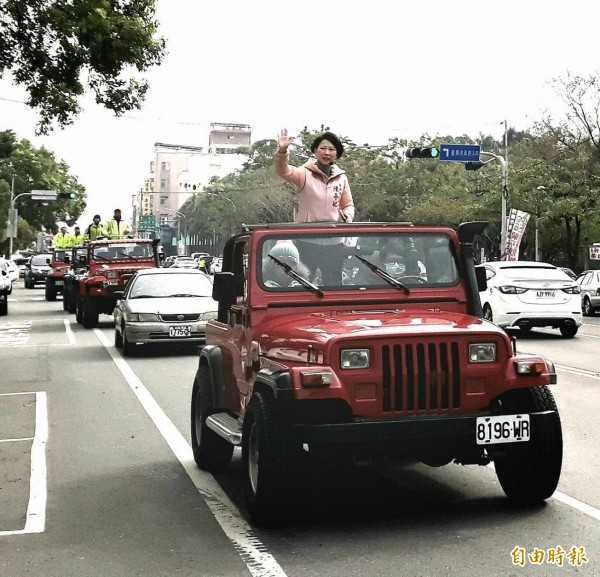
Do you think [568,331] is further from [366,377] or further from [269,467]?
[269,467]

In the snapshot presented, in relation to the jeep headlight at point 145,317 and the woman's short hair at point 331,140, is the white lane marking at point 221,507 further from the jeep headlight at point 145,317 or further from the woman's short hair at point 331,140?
the jeep headlight at point 145,317

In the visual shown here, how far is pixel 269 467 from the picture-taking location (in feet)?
21.0

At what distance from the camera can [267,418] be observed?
6496 millimetres

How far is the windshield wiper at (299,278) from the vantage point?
299 inches

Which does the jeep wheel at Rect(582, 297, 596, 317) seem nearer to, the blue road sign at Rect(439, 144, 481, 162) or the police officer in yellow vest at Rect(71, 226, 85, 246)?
the blue road sign at Rect(439, 144, 481, 162)

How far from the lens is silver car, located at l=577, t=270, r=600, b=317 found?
3453 centimetres

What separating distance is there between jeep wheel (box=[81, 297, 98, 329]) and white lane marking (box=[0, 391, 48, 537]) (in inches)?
558

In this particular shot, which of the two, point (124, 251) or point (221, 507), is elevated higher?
point (124, 251)

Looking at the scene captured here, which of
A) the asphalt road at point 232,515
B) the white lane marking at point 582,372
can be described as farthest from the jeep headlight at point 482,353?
the white lane marking at point 582,372

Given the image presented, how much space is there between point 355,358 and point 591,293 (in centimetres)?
2940

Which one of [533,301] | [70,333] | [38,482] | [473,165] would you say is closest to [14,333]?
[70,333]

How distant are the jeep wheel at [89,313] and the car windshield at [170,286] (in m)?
5.97

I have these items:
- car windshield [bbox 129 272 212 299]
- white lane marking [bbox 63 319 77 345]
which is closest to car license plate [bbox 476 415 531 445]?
car windshield [bbox 129 272 212 299]

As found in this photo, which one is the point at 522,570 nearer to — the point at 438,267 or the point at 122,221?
the point at 438,267
